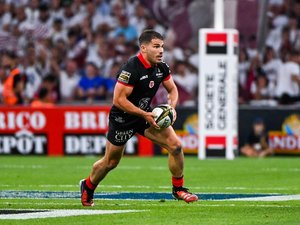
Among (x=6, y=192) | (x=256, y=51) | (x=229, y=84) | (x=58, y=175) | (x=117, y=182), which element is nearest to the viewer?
(x=6, y=192)

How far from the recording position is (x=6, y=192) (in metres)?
14.3

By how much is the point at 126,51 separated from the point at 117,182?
9.14m

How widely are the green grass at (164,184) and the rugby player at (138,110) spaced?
1.46 ft

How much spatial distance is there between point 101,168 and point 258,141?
1073cm

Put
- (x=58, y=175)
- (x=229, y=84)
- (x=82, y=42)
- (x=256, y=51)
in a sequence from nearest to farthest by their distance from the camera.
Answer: (x=58, y=175) < (x=229, y=84) < (x=256, y=51) < (x=82, y=42)

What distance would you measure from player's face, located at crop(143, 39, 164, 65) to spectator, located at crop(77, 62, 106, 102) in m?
12.0

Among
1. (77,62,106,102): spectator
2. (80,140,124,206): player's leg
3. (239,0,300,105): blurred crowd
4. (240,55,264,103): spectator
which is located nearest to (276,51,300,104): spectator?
(239,0,300,105): blurred crowd

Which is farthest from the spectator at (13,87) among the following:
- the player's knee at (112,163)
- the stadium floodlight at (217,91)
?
the player's knee at (112,163)

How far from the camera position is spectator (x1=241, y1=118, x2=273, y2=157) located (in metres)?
22.5

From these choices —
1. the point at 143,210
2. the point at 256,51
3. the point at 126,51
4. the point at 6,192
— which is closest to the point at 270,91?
the point at 256,51

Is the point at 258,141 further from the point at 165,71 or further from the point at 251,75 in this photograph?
the point at 165,71

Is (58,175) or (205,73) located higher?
(205,73)

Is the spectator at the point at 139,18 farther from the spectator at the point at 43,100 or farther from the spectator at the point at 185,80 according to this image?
the spectator at the point at 43,100

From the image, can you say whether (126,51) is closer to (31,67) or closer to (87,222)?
(31,67)
